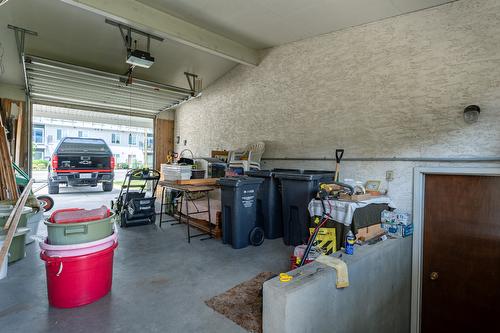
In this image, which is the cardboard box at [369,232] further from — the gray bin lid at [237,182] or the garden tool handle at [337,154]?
the gray bin lid at [237,182]

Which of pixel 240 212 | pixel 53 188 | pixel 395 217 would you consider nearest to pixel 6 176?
pixel 240 212

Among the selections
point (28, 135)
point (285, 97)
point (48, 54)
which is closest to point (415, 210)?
point (285, 97)

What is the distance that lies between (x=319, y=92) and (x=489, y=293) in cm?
365

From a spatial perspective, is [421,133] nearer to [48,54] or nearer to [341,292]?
[341,292]

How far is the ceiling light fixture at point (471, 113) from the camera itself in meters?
3.02

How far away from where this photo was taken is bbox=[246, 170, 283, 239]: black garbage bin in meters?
4.22

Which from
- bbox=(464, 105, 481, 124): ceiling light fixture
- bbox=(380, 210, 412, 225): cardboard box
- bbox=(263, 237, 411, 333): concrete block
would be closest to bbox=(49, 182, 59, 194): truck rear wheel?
bbox=(263, 237, 411, 333): concrete block

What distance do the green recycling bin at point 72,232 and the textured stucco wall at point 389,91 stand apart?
358 cm

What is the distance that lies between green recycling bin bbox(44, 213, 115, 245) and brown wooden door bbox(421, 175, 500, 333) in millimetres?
3980

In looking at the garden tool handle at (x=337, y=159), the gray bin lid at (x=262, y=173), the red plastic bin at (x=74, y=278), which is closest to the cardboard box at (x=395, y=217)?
the garden tool handle at (x=337, y=159)

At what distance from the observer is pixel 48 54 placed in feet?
17.1

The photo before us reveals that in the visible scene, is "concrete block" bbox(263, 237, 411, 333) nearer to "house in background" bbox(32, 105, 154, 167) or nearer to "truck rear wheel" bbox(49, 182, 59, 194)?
"truck rear wheel" bbox(49, 182, 59, 194)

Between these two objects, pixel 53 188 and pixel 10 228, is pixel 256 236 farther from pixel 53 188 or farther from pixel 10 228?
pixel 53 188

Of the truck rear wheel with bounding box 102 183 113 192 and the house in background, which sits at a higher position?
the house in background
